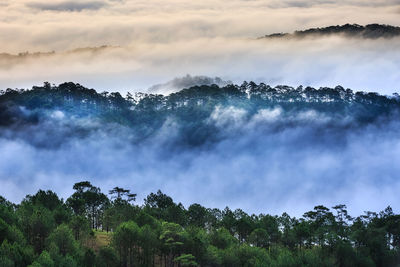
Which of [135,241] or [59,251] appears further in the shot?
[135,241]

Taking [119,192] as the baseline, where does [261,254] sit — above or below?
below

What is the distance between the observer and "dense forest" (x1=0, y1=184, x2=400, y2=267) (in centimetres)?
9531

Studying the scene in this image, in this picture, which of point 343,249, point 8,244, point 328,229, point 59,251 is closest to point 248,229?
point 328,229

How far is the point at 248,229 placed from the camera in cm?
13225

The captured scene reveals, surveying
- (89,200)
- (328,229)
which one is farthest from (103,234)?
(328,229)

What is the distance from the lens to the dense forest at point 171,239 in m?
95.3

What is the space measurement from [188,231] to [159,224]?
7.03 metres

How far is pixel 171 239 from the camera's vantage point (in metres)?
103

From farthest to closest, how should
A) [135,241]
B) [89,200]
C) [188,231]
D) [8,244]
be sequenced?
[89,200] → [188,231] → [135,241] → [8,244]

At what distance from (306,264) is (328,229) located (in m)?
32.2

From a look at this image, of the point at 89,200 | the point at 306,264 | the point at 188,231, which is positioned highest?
the point at 89,200

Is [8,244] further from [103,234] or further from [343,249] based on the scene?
[343,249]

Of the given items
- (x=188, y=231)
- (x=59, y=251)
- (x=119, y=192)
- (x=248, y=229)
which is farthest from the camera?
(x=119, y=192)

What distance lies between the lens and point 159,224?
113125 mm
